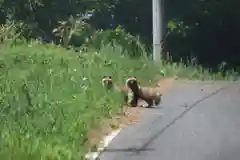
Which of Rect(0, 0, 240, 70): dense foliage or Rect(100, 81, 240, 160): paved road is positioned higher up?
Rect(100, 81, 240, 160): paved road

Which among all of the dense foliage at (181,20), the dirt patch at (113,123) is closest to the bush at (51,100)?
the dirt patch at (113,123)

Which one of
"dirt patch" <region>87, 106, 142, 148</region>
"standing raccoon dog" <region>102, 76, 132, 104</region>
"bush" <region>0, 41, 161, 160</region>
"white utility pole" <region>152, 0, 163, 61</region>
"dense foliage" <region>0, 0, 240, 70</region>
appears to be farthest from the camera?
"dense foliage" <region>0, 0, 240, 70</region>

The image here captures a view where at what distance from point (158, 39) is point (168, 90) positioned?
4485 millimetres

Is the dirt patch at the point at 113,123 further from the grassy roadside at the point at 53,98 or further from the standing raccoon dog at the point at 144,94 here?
the standing raccoon dog at the point at 144,94

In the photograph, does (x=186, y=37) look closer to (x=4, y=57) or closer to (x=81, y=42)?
(x=81, y=42)

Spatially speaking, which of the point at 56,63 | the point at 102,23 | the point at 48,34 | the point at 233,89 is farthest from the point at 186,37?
the point at 56,63

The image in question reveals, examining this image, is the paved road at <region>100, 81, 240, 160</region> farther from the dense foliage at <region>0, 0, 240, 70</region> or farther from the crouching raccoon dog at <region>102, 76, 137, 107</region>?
the dense foliage at <region>0, 0, 240, 70</region>

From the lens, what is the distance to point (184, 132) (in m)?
9.06

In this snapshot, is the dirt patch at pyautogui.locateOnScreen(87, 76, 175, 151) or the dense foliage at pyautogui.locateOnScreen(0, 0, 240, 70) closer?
the dirt patch at pyautogui.locateOnScreen(87, 76, 175, 151)

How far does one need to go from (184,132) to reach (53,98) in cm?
189

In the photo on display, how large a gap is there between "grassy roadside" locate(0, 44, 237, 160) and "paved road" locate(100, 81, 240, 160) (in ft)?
1.73

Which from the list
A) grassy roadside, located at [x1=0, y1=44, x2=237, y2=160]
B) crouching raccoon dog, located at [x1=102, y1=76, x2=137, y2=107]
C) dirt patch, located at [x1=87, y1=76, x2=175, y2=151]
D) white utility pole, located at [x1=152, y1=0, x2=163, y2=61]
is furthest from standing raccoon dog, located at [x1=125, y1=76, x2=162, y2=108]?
white utility pole, located at [x1=152, y1=0, x2=163, y2=61]

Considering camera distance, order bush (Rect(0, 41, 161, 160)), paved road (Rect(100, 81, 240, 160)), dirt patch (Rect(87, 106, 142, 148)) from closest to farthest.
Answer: bush (Rect(0, 41, 161, 160)) < paved road (Rect(100, 81, 240, 160)) < dirt patch (Rect(87, 106, 142, 148))

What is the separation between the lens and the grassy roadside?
712 centimetres
